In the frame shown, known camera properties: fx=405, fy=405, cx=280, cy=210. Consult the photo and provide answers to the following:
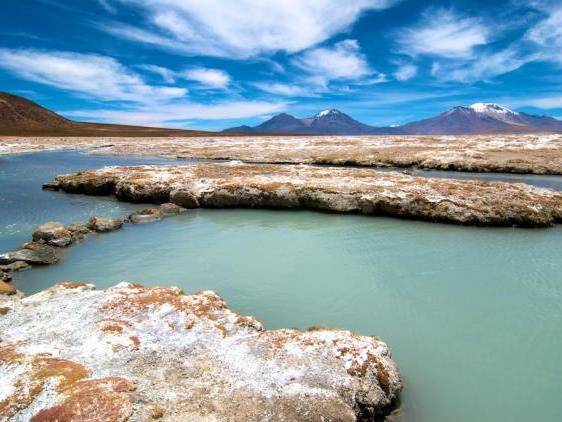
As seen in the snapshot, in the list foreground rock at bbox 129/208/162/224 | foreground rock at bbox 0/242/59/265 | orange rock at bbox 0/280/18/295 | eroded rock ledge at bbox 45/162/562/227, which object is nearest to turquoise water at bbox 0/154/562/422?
foreground rock at bbox 0/242/59/265

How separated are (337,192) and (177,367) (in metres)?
23.3

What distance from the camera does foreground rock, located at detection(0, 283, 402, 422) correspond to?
26.7 ft

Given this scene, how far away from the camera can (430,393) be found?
33.2 ft

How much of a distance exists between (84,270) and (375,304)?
43.5 ft

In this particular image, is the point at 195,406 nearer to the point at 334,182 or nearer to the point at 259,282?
the point at 259,282

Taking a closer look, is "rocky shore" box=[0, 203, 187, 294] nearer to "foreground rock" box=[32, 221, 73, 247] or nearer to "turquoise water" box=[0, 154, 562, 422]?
"foreground rock" box=[32, 221, 73, 247]

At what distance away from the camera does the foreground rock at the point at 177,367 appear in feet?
26.7

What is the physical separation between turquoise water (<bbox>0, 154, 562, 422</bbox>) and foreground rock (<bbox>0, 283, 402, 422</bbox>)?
1866 mm

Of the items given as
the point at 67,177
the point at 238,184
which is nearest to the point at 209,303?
the point at 238,184

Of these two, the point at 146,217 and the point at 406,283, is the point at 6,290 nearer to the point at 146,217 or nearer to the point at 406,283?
the point at 146,217

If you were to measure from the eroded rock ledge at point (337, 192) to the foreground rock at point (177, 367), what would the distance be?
1932cm

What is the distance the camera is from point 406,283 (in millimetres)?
16797

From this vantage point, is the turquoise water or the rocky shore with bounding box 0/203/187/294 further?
the rocky shore with bounding box 0/203/187/294

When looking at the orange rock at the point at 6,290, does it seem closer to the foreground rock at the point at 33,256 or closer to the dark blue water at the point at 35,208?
the foreground rock at the point at 33,256
